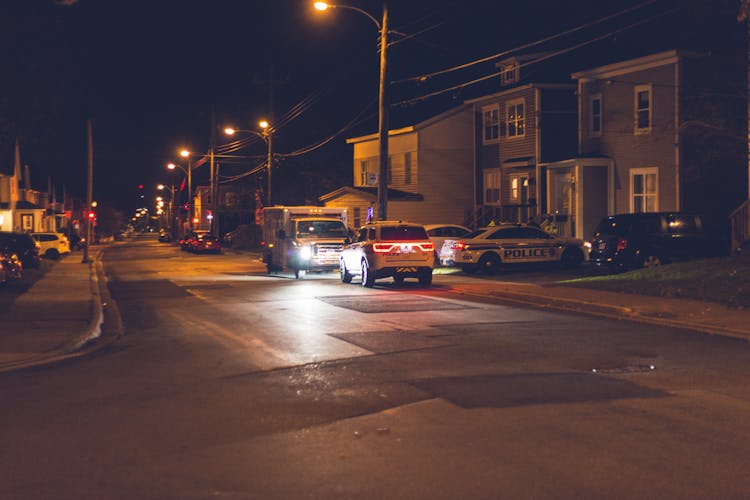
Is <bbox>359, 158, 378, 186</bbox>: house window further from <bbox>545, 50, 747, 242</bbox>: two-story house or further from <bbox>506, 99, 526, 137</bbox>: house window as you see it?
<bbox>545, 50, 747, 242</bbox>: two-story house

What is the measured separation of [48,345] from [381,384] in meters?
6.25

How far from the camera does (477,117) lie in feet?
153

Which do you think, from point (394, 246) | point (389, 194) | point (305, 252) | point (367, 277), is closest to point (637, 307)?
point (394, 246)

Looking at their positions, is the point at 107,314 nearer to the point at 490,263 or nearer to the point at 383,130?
the point at 490,263

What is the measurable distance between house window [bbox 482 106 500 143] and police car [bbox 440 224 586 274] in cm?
1411

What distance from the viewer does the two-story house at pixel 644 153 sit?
1264 inches

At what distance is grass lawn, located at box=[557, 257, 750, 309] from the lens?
19.0m

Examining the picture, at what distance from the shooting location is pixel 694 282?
823 inches

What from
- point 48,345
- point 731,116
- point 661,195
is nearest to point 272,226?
point 661,195

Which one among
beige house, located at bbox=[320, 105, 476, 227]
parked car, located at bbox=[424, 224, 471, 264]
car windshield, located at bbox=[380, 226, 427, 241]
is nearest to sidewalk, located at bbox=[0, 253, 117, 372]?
car windshield, located at bbox=[380, 226, 427, 241]

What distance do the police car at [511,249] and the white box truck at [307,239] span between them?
409 cm

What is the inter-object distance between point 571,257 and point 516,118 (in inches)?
513

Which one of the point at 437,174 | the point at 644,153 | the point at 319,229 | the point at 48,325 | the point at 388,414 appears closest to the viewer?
the point at 388,414

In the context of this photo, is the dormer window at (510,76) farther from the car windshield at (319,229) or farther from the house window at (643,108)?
the car windshield at (319,229)
